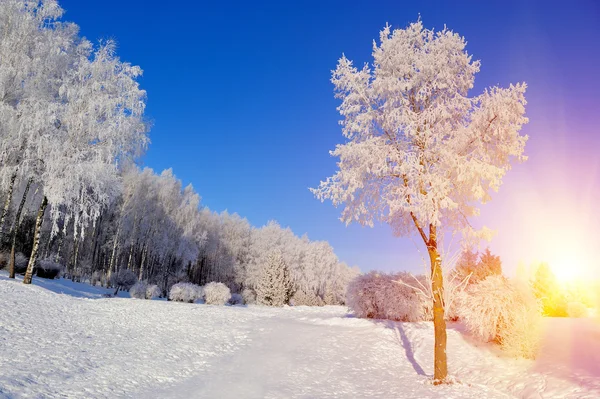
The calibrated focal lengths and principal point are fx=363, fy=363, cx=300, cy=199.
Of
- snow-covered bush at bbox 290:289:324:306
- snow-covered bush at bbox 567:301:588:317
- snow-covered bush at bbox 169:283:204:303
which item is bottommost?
snow-covered bush at bbox 290:289:324:306

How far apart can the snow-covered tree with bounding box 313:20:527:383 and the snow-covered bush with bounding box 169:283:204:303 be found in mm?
19928

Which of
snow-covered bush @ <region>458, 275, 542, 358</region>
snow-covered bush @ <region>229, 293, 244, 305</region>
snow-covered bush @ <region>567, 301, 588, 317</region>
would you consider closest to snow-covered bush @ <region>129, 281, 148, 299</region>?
snow-covered bush @ <region>229, 293, 244, 305</region>

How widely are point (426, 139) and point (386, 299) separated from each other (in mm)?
9506

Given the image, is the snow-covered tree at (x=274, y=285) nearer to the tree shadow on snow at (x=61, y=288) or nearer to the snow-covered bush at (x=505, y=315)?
the tree shadow on snow at (x=61, y=288)

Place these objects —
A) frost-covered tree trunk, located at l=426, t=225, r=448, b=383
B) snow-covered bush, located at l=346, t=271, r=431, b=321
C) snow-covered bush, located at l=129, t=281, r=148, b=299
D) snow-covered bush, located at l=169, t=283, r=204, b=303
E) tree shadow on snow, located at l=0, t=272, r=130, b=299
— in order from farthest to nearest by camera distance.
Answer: snow-covered bush, located at l=169, t=283, r=204, b=303 < snow-covered bush, located at l=129, t=281, r=148, b=299 < tree shadow on snow, located at l=0, t=272, r=130, b=299 < snow-covered bush, located at l=346, t=271, r=431, b=321 < frost-covered tree trunk, located at l=426, t=225, r=448, b=383

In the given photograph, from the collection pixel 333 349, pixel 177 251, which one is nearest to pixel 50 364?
pixel 333 349

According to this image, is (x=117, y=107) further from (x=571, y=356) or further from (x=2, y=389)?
(x=571, y=356)

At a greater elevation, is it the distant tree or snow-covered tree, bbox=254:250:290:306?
the distant tree

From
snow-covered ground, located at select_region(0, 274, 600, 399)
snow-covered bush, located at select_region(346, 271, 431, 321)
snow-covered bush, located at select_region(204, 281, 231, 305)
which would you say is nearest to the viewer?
snow-covered ground, located at select_region(0, 274, 600, 399)

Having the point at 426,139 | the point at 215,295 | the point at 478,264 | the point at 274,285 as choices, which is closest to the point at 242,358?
Result: the point at 426,139

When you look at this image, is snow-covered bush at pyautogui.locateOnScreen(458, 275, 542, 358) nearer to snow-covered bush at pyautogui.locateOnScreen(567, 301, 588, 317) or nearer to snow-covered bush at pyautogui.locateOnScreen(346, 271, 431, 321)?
snow-covered bush at pyautogui.locateOnScreen(346, 271, 431, 321)

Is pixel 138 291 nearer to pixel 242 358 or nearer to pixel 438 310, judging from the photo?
A: pixel 242 358

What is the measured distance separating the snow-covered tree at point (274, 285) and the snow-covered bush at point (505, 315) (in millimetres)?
24139

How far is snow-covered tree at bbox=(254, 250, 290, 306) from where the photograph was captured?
119 ft
